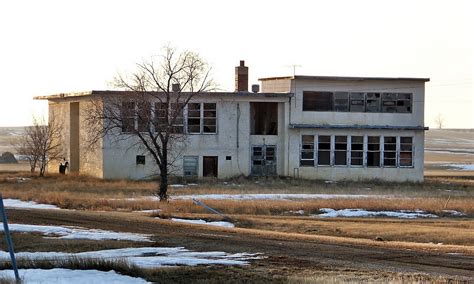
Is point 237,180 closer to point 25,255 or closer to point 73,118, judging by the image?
point 73,118

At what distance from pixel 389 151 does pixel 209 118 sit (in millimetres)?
11795

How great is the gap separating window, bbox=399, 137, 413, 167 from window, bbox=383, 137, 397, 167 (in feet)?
1.58

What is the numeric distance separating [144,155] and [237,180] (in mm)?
6080

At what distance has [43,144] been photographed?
212ft

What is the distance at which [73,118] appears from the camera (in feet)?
220

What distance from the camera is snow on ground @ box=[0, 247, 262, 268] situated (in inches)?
771

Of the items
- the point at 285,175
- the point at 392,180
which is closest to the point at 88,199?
the point at 285,175

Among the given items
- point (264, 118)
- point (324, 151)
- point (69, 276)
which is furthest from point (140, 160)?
point (69, 276)

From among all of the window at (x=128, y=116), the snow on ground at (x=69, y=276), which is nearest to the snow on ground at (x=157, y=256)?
the snow on ground at (x=69, y=276)

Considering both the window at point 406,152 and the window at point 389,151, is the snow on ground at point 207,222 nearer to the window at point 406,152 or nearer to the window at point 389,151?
the window at point 389,151

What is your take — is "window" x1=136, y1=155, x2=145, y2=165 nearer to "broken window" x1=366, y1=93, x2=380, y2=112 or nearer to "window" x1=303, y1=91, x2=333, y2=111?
"window" x1=303, y1=91, x2=333, y2=111

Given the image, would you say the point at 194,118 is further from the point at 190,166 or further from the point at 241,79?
the point at 241,79

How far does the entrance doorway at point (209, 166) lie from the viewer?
5988 cm

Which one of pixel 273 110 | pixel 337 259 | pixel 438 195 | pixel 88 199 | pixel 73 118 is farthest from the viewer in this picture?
pixel 73 118
